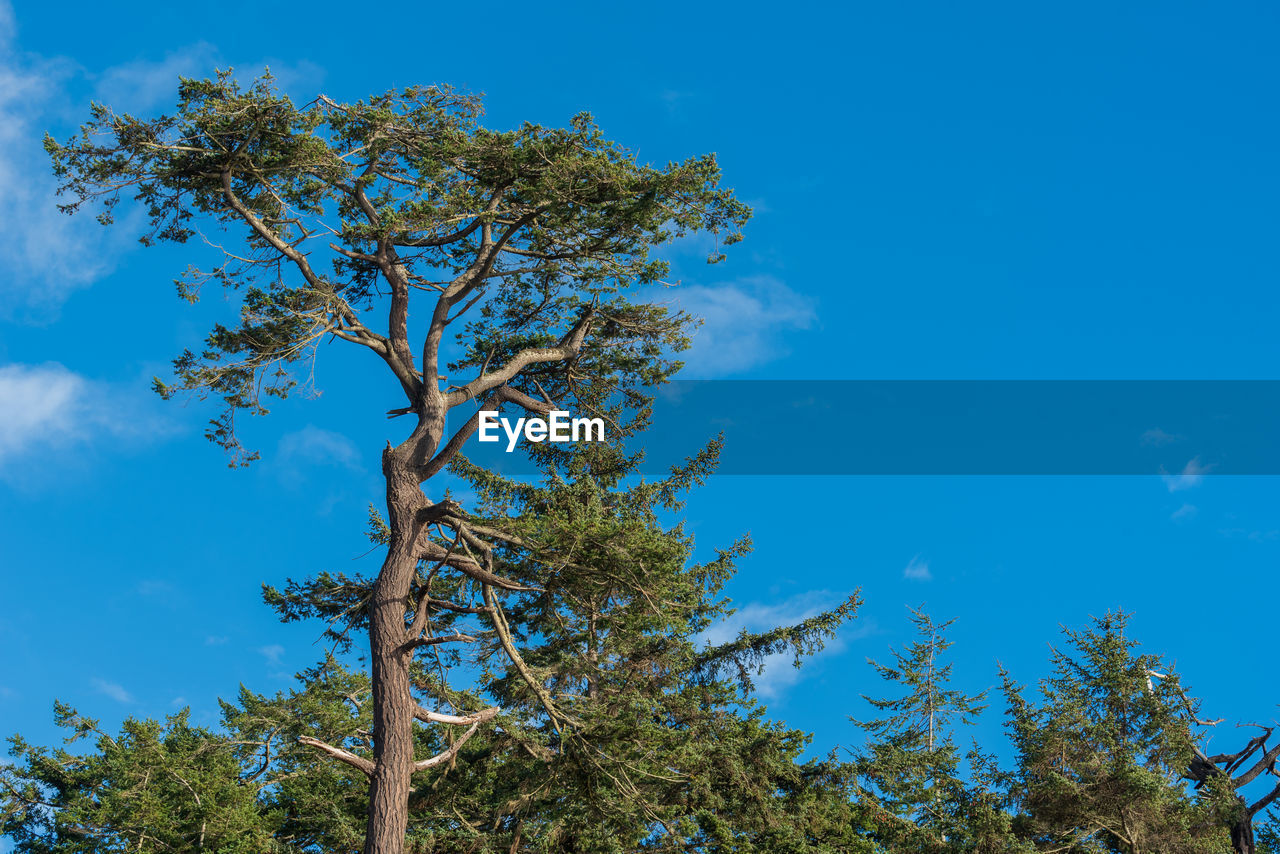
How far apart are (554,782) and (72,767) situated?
14767 millimetres

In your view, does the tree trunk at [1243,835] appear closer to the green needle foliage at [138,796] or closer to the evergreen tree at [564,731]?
the evergreen tree at [564,731]

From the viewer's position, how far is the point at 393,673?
12297mm

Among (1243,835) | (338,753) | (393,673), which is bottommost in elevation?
(1243,835)

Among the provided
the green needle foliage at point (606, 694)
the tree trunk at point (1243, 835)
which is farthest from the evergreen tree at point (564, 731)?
the tree trunk at point (1243, 835)

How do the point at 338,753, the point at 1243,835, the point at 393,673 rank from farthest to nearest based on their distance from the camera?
the point at 1243,835
the point at 393,673
the point at 338,753

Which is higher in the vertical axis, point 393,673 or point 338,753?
point 393,673

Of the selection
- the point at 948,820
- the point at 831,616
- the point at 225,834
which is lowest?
the point at 948,820

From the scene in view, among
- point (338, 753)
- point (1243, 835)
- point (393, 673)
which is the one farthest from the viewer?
point (1243, 835)

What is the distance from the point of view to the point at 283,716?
12.9m

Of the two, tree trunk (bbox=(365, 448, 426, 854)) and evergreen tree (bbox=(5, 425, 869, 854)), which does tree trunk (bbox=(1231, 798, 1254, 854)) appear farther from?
tree trunk (bbox=(365, 448, 426, 854))

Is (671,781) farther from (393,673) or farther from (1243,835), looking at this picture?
(1243,835)

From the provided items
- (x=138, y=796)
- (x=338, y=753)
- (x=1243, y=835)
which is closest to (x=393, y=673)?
(x=338, y=753)

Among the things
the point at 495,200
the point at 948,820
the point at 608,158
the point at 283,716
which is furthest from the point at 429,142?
the point at 948,820

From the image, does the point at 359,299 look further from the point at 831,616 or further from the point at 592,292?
the point at 831,616
